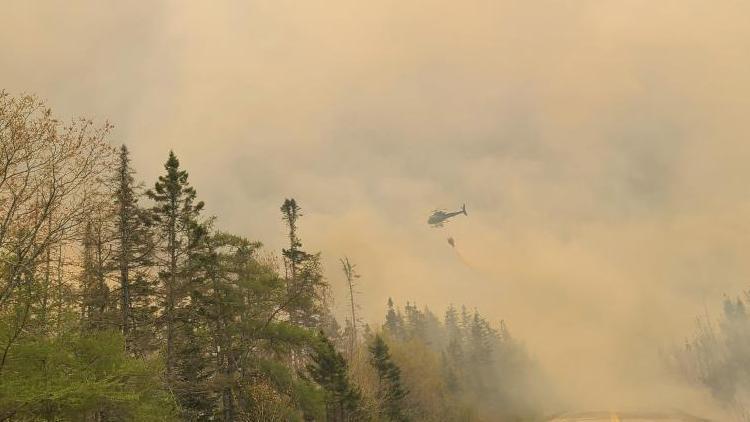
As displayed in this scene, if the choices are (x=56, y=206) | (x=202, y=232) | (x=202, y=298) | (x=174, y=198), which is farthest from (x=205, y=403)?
(x=56, y=206)

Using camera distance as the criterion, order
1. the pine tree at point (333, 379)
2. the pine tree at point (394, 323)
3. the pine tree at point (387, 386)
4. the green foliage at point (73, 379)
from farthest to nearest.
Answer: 1. the pine tree at point (394, 323)
2. the pine tree at point (387, 386)
3. the pine tree at point (333, 379)
4. the green foliage at point (73, 379)

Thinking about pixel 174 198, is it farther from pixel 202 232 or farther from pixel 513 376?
pixel 513 376

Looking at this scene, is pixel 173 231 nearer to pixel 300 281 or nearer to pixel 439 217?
pixel 300 281

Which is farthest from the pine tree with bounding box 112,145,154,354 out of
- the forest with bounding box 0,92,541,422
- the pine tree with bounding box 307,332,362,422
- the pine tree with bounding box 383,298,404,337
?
the pine tree with bounding box 383,298,404,337

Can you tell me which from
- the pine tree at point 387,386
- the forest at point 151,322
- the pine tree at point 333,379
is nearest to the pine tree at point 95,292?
the forest at point 151,322

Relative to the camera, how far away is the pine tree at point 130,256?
24.6 metres

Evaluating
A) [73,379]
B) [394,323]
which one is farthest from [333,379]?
[394,323]

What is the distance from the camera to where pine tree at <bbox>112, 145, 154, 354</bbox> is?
24.6 m

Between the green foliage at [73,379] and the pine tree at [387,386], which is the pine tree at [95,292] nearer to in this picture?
the green foliage at [73,379]

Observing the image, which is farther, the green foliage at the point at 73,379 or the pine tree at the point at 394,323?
the pine tree at the point at 394,323

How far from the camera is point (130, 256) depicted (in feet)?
83.8

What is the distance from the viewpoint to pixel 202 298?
26.7 m

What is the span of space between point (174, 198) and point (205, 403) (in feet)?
37.0

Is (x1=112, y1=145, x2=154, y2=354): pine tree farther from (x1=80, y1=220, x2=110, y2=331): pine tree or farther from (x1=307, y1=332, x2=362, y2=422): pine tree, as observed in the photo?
(x1=307, y1=332, x2=362, y2=422): pine tree
